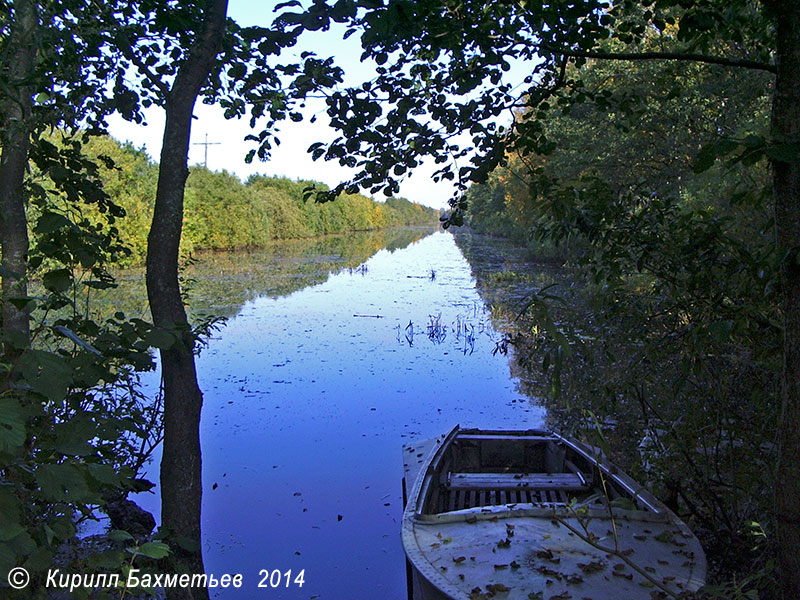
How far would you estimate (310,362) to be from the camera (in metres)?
12.5

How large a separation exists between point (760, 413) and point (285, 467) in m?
5.41

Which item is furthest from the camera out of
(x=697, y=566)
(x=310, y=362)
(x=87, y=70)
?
(x=310, y=362)

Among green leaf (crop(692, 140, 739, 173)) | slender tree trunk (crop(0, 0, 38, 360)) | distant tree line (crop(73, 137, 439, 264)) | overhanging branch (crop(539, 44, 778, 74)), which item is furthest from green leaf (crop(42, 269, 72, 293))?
green leaf (crop(692, 140, 739, 173))

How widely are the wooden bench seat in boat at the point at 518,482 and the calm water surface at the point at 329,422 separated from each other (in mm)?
976

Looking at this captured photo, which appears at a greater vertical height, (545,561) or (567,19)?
(567,19)

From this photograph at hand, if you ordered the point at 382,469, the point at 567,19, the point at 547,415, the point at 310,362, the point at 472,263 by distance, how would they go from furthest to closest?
the point at 472,263 < the point at 310,362 < the point at 547,415 < the point at 382,469 < the point at 567,19

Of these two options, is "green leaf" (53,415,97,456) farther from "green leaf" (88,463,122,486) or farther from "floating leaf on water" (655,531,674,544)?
"floating leaf on water" (655,531,674,544)

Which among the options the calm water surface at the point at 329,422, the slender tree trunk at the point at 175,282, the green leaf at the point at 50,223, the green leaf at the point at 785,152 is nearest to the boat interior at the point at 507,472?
the calm water surface at the point at 329,422

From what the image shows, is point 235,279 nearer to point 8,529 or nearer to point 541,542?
point 541,542

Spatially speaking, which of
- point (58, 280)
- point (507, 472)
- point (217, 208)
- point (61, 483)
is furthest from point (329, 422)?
point (217, 208)

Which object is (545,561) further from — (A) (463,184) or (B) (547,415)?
(B) (547,415)

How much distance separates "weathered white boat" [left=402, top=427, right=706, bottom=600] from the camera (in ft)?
10.7

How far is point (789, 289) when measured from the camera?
198cm

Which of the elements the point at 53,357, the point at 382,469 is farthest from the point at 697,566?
the point at 382,469
